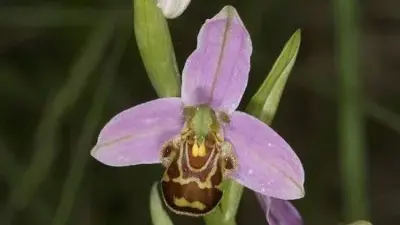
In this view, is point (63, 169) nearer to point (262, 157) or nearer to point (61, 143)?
point (61, 143)

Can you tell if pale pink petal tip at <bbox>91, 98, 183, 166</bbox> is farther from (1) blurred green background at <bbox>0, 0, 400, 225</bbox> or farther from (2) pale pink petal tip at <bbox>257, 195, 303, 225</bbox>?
(1) blurred green background at <bbox>0, 0, 400, 225</bbox>

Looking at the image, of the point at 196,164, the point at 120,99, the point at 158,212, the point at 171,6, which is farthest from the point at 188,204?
the point at 120,99

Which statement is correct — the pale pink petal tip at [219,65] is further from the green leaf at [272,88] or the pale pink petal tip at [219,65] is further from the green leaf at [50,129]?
the green leaf at [50,129]

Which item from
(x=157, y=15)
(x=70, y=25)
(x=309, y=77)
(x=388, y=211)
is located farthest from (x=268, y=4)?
(x=157, y=15)

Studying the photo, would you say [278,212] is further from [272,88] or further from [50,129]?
[50,129]

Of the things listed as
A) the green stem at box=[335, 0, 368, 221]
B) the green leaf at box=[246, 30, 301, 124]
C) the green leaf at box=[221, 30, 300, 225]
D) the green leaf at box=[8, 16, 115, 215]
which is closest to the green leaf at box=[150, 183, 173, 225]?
the green leaf at box=[221, 30, 300, 225]
